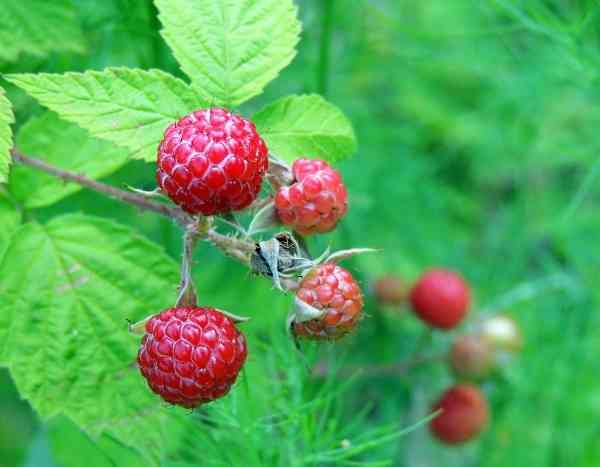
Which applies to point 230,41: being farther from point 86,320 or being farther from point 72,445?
point 72,445

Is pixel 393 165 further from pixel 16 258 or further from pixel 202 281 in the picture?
pixel 16 258

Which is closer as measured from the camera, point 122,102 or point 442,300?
point 122,102

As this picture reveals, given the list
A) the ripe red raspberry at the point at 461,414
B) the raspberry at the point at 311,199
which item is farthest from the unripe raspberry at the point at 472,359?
the raspberry at the point at 311,199

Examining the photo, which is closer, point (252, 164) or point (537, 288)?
point (252, 164)

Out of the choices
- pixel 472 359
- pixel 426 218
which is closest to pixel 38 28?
pixel 472 359

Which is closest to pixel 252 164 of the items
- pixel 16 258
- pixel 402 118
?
pixel 16 258

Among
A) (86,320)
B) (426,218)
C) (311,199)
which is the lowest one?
(426,218)
